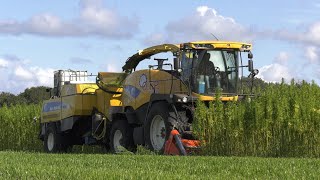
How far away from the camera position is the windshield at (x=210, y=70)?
15.2 m

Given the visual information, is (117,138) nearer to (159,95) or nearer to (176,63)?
(159,95)

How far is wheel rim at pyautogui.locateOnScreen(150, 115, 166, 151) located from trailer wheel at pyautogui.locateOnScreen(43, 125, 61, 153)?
20.2ft

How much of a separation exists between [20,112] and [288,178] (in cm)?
2071

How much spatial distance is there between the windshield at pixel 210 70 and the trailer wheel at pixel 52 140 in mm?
7252

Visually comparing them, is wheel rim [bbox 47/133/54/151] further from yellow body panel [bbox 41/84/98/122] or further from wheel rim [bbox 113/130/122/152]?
wheel rim [bbox 113/130/122/152]

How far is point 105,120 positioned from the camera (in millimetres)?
18438

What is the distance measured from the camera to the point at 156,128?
15469mm

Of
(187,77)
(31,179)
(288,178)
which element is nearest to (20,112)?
(187,77)

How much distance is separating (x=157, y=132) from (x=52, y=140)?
23.3 feet

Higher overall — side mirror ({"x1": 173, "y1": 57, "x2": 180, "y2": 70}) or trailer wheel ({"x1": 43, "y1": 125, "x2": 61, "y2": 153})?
side mirror ({"x1": 173, "y1": 57, "x2": 180, "y2": 70})

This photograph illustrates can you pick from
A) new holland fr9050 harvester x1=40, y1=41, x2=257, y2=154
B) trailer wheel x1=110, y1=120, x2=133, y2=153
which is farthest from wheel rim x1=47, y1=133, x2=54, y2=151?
trailer wheel x1=110, y1=120, x2=133, y2=153

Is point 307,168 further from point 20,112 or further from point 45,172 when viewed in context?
point 20,112

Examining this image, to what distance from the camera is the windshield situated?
15.2 metres

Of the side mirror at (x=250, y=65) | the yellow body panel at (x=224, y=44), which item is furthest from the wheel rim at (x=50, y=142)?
the side mirror at (x=250, y=65)
